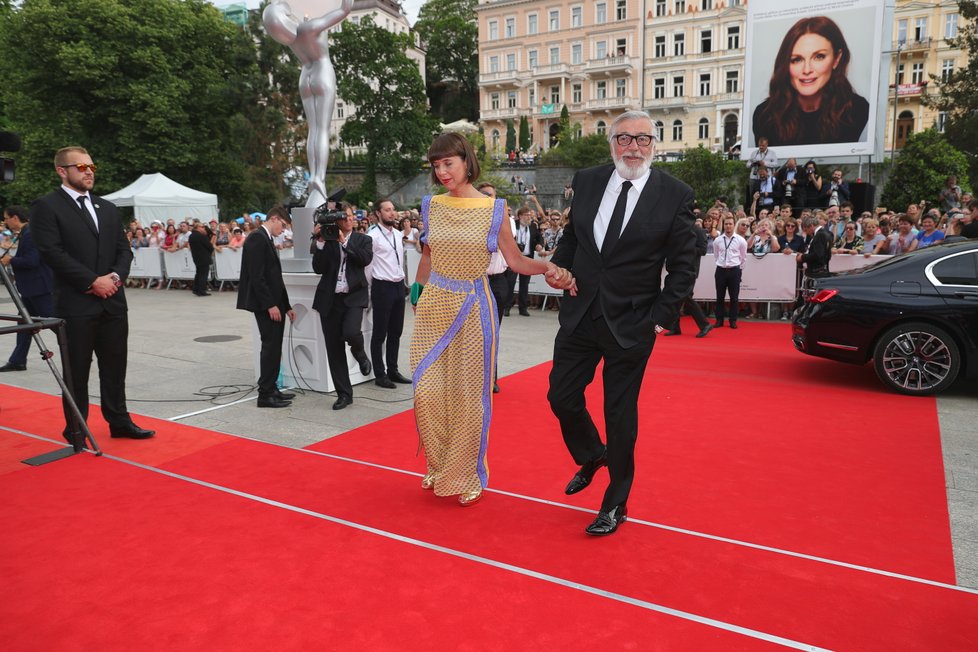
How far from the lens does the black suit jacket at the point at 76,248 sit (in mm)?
4875

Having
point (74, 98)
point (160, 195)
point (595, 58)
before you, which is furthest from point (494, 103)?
point (160, 195)

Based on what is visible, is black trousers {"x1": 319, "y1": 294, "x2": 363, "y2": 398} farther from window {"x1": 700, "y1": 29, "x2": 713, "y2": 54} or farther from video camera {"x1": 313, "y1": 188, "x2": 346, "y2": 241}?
window {"x1": 700, "y1": 29, "x2": 713, "y2": 54}

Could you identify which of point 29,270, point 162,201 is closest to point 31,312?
point 29,270

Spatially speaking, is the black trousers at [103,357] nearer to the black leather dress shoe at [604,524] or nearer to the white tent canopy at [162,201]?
the black leather dress shoe at [604,524]

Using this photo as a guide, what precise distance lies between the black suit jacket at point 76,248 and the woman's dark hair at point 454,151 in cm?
276

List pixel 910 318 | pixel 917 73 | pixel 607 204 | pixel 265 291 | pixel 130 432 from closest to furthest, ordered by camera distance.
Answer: pixel 607 204
pixel 130 432
pixel 265 291
pixel 910 318
pixel 917 73

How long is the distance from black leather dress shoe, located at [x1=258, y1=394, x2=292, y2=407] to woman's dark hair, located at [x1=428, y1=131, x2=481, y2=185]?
3323 millimetres

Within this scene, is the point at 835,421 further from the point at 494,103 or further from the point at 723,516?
the point at 494,103

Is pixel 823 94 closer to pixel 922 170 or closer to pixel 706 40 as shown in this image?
pixel 922 170

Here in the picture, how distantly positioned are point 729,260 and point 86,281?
914 centimetres

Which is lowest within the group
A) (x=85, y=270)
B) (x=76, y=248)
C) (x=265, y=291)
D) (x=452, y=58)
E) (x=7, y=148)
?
(x=265, y=291)

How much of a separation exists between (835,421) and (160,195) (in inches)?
937

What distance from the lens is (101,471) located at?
475 cm

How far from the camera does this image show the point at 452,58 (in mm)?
75625
